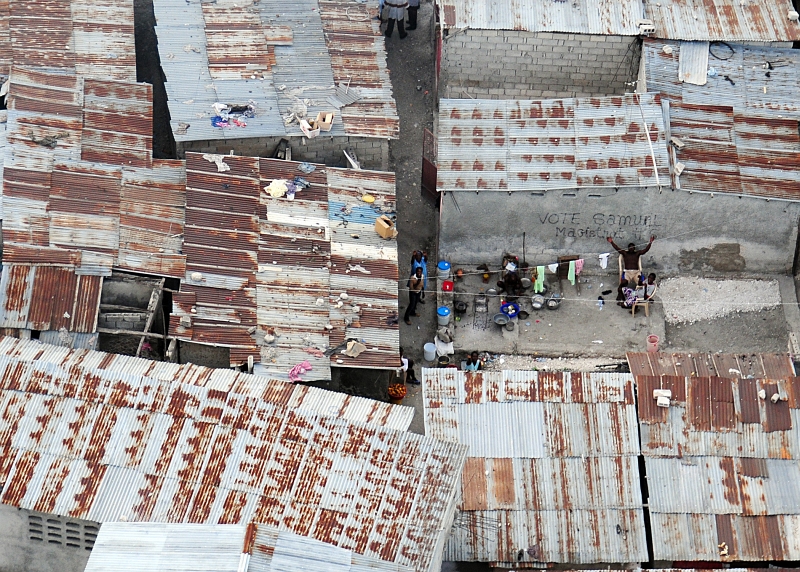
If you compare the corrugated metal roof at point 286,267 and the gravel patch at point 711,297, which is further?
the gravel patch at point 711,297

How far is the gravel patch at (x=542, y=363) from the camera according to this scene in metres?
33.9

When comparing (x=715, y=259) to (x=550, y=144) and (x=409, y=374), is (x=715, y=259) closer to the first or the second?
(x=550, y=144)

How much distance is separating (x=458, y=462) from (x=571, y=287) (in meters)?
11.5

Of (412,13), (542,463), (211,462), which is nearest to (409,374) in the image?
(542,463)

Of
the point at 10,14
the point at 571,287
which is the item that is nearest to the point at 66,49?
the point at 10,14

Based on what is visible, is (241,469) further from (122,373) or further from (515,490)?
(515,490)

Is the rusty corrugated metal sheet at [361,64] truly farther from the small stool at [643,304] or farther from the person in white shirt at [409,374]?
the small stool at [643,304]

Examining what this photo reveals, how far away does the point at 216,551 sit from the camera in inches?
941

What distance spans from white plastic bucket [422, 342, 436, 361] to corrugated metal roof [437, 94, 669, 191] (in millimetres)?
4252

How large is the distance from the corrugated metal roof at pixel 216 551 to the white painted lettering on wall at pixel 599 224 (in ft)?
45.6

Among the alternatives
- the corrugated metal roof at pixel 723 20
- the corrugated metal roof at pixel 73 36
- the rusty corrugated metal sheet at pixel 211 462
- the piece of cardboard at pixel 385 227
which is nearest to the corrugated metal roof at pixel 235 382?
the rusty corrugated metal sheet at pixel 211 462

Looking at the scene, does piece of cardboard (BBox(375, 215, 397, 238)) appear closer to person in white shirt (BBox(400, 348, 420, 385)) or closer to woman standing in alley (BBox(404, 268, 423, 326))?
woman standing in alley (BBox(404, 268, 423, 326))

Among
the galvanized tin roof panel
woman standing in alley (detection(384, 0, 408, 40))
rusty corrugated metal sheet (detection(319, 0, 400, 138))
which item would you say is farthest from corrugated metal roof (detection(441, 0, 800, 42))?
the galvanized tin roof panel

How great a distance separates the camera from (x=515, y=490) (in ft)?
91.8
